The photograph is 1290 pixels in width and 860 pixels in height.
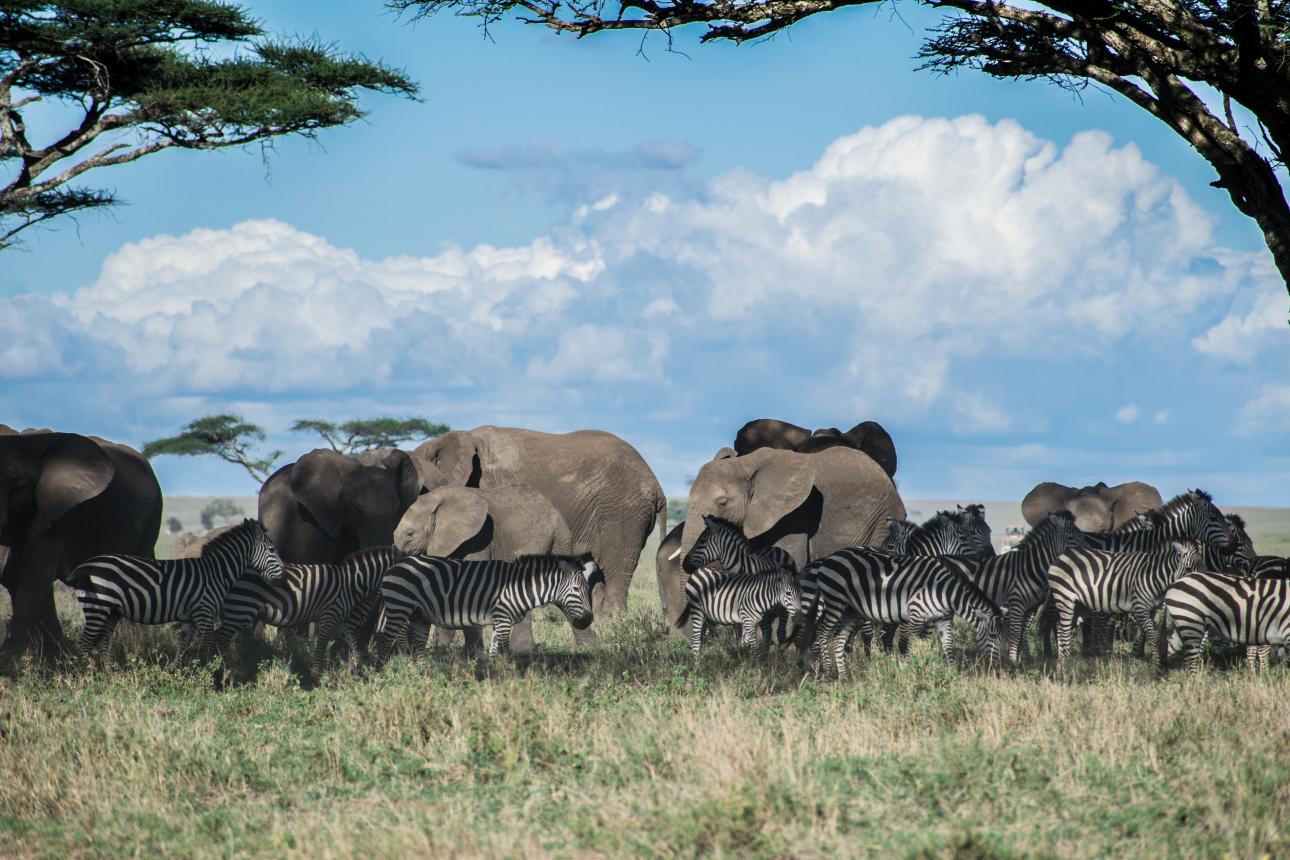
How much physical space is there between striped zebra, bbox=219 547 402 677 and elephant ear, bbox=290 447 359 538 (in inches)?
171

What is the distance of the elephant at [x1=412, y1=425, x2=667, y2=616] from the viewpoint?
22.0 meters

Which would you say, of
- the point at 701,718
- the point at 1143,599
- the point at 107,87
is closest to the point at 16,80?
the point at 107,87

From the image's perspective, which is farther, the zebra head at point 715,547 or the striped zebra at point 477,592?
the zebra head at point 715,547

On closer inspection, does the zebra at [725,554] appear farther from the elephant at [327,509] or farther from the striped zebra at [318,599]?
the elephant at [327,509]

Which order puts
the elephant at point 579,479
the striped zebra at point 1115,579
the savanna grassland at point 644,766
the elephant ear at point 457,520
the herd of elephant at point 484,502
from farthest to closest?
the elephant at point 579,479 → the elephant ear at point 457,520 → the herd of elephant at point 484,502 → the striped zebra at point 1115,579 → the savanna grassland at point 644,766

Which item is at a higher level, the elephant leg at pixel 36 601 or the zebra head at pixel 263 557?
the zebra head at pixel 263 557

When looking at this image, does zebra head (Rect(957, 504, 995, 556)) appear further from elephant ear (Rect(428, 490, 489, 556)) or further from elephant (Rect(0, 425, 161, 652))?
elephant (Rect(0, 425, 161, 652))

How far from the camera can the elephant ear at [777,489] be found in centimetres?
1964

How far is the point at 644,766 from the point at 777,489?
38.0ft

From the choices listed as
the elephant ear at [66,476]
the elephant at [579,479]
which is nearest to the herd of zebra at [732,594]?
the elephant ear at [66,476]

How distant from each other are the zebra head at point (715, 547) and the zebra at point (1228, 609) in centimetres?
616

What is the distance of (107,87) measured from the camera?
18.8m

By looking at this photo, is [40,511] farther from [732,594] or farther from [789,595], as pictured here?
[789,595]

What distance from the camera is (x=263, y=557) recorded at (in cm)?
1406
